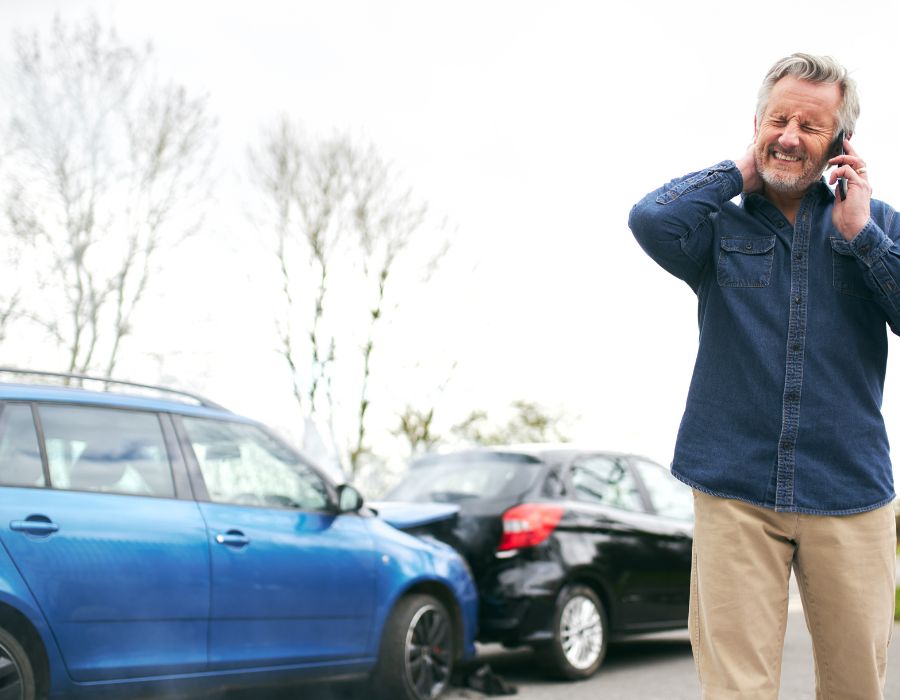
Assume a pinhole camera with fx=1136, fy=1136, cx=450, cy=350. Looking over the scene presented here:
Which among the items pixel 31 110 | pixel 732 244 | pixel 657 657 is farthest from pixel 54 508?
pixel 31 110

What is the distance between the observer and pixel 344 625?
5840 mm

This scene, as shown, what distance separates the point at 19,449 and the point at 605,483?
14.1ft

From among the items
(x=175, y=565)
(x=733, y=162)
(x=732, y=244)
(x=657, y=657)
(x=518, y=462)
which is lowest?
(x=657, y=657)

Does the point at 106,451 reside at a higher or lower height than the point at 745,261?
lower

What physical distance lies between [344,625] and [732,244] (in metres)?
3.58

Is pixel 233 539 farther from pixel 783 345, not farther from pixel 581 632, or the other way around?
pixel 783 345

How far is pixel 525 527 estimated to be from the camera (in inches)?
282

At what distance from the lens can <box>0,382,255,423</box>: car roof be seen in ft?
16.3

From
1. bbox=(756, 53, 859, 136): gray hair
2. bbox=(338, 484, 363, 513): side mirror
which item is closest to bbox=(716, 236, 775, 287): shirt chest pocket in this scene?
bbox=(756, 53, 859, 136): gray hair

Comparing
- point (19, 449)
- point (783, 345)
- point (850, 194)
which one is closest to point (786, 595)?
point (783, 345)

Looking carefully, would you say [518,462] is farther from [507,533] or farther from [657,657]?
[657,657]

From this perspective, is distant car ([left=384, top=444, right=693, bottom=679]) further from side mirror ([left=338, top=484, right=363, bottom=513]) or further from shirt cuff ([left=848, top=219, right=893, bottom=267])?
shirt cuff ([left=848, top=219, right=893, bottom=267])

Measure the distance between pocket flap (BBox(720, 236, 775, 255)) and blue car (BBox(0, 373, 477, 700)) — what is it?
306 centimetres

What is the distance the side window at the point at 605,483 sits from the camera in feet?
25.1
